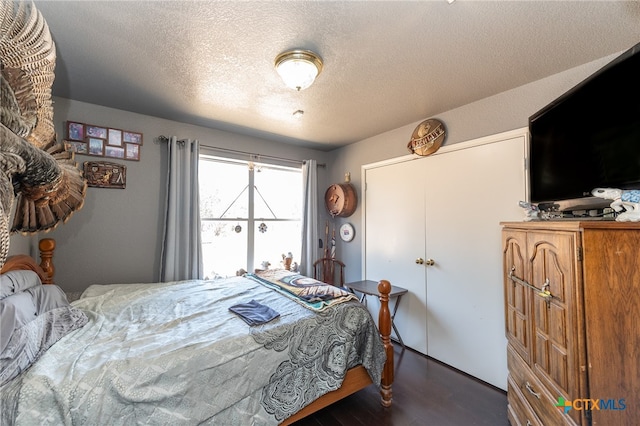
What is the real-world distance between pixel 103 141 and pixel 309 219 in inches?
91.0

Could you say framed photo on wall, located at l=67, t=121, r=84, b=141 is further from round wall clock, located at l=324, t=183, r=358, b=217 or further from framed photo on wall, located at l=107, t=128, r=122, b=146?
round wall clock, located at l=324, t=183, r=358, b=217

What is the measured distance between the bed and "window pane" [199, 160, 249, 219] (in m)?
1.13

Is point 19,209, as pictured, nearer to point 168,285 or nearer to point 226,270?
point 168,285

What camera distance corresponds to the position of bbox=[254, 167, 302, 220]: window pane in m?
3.43

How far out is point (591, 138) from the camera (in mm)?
1350

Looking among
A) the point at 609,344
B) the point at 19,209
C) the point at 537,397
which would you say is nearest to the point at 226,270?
the point at 19,209

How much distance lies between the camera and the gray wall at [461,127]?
189cm

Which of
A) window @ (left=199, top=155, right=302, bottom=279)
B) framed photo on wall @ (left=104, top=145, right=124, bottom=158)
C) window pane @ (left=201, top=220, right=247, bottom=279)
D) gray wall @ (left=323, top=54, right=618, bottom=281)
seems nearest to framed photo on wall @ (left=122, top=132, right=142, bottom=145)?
framed photo on wall @ (left=104, top=145, right=124, bottom=158)

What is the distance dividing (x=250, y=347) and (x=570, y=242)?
63.8 inches

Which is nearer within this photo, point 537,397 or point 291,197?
point 537,397

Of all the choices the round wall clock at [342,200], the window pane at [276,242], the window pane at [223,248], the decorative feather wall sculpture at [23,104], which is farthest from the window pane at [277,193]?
the decorative feather wall sculpture at [23,104]

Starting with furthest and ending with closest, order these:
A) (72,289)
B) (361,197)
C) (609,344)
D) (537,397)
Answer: (361,197) < (72,289) < (537,397) < (609,344)

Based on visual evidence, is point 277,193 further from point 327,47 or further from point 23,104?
point 23,104

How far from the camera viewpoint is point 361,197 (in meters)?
3.48
